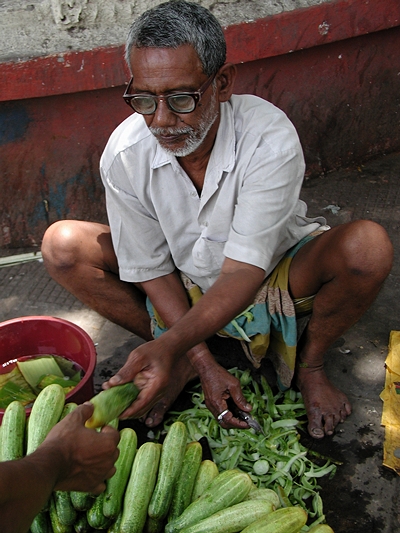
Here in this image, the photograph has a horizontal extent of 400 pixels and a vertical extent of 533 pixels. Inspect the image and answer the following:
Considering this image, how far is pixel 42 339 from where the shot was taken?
3.02 m

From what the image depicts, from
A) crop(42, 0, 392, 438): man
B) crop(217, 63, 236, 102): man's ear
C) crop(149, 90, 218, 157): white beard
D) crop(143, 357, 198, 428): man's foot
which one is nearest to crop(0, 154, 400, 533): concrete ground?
crop(42, 0, 392, 438): man

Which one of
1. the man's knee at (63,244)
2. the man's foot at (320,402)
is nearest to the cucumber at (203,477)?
the man's foot at (320,402)

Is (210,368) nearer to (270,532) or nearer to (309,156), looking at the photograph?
(270,532)

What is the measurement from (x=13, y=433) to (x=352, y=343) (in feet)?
5.84

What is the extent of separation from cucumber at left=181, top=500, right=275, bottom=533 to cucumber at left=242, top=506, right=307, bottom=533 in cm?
3

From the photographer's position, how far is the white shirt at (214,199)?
252 cm

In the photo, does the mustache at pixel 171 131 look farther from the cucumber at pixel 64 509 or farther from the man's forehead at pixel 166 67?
the cucumber at pixel 64 509

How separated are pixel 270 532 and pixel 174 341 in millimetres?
679

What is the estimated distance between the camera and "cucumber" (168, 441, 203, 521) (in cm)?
227

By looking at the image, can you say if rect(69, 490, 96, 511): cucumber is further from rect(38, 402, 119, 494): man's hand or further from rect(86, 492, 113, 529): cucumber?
rect(38, 402, 119, 494): man's hand

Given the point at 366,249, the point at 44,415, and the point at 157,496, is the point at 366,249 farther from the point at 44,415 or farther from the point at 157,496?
the point at 44,415

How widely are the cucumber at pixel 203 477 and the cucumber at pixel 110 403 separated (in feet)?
1.52

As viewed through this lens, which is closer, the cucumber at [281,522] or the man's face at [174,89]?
the cucumber at [281,522]

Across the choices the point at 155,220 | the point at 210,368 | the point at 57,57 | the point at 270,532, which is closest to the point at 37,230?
the point at 57,57
